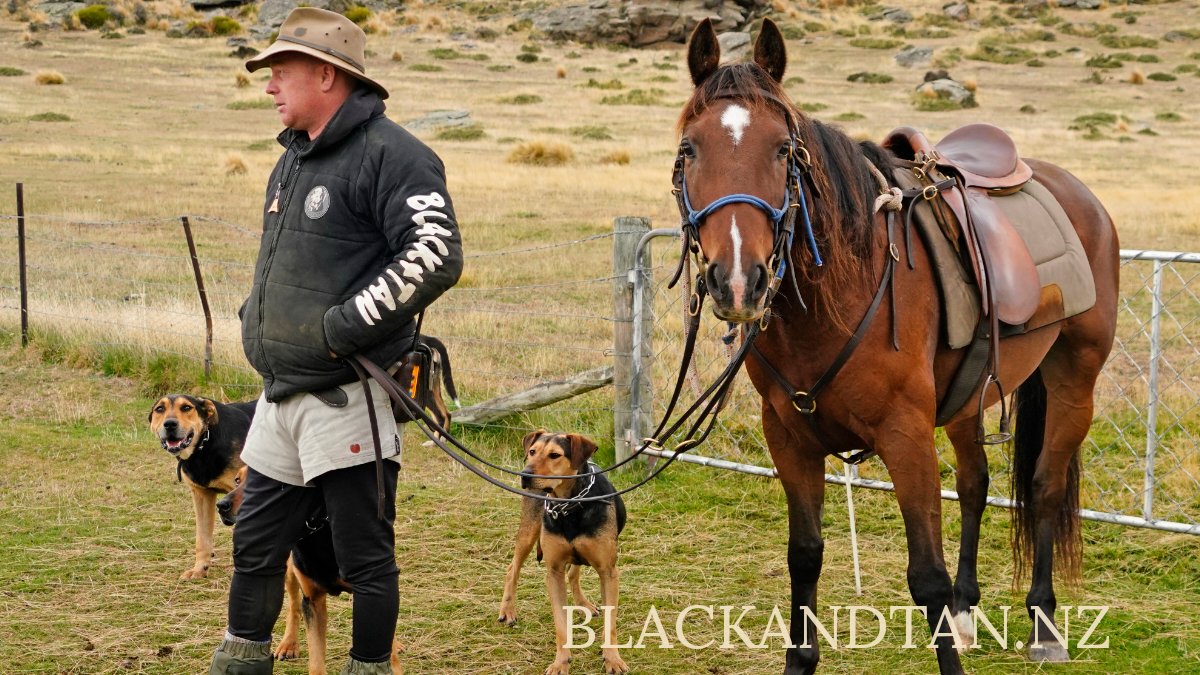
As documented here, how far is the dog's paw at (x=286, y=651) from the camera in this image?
5.16 meters

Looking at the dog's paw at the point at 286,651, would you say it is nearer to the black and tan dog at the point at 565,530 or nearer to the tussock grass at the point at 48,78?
the black and tan dog at the point at 565,530

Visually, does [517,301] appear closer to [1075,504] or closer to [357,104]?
[1075,504]

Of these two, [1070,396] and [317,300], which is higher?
[317,300]

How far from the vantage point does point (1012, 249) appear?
4.60 m

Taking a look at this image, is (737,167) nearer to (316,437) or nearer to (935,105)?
(316,437)

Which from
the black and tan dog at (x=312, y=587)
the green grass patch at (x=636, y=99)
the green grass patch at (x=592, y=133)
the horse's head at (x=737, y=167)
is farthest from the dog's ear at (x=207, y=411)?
the green grass patch at (x=636, y=99)

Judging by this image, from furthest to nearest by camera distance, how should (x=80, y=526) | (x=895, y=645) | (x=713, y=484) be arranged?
(x=713, y=484)
(x=80, y=526)
(x=895, y=645)

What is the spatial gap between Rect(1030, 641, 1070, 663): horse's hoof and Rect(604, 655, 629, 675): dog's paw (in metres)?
1.80

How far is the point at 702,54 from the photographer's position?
12.3 feet

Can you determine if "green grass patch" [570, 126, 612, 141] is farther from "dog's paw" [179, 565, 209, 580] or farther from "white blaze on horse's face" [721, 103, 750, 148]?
"white blaze on horse's face" [721, 103, 750, 148]

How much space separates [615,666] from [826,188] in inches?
94.4

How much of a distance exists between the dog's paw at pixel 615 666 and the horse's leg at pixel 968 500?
1.56 metres

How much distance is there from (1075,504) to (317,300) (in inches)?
148

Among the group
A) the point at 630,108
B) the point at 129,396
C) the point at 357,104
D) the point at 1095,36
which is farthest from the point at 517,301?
the point at 1095,36
